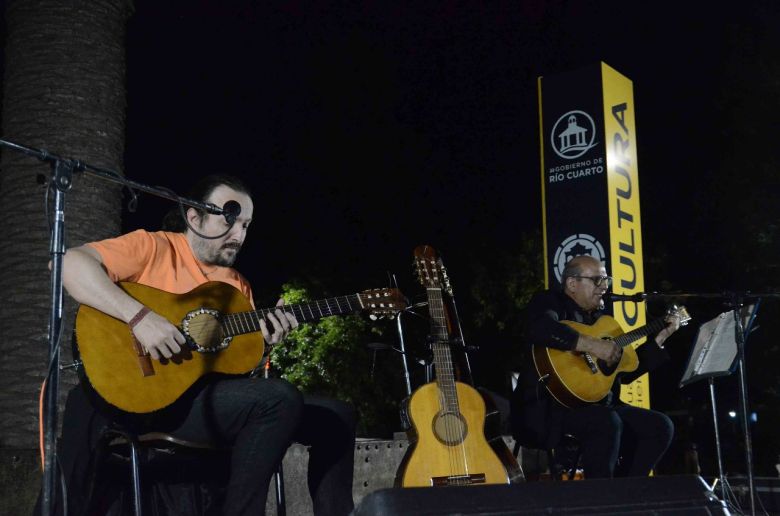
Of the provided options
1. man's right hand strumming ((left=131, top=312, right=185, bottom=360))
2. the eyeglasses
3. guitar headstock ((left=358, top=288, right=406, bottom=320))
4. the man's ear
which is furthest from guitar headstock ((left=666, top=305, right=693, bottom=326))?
man's right hand strumming ((left=131, top=312, right=185, bottom=360))

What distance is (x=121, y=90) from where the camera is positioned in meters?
4.95

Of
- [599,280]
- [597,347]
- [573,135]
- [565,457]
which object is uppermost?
[573,135]

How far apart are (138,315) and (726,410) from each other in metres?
28.6

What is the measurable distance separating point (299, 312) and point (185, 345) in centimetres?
57

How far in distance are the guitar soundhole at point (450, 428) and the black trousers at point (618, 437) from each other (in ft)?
2.56

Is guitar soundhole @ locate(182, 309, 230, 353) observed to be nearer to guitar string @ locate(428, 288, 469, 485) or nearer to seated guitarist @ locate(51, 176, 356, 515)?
seated guitarist @ locate(51, 176, 356, 515)

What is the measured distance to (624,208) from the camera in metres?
7.89

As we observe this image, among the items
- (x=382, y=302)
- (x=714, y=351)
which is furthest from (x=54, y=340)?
(x=714, y=351)

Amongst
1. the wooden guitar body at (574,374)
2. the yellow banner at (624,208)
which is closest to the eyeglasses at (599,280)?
the wooden guitar body at (574,374)

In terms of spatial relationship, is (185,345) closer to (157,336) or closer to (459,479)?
(157,336)

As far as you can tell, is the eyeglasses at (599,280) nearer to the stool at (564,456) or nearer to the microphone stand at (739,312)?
the microphone stand at (739,312)

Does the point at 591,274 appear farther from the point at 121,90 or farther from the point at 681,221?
the point at 681,221

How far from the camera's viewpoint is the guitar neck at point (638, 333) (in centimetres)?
508

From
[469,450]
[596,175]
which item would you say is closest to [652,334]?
[469,450]
